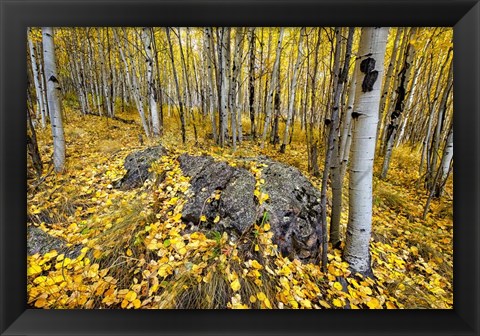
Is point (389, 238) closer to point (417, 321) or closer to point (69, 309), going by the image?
point (417, 321)

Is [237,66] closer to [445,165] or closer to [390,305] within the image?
[445,165]

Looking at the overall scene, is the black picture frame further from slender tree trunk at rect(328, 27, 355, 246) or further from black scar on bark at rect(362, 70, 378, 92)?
slender tree trunk at rect(328, 27, 355, 246)

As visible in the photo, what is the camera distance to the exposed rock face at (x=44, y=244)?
146 cm

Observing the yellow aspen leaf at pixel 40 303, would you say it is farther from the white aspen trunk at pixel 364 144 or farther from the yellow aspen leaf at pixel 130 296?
the white aspen trunk at pixel 364 144

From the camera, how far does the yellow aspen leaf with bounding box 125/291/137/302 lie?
130cm

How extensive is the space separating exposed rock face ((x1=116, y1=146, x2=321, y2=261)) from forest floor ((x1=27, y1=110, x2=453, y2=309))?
10 cm

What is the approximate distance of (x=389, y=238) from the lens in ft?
6.52

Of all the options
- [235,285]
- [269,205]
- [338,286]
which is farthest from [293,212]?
[235,285]

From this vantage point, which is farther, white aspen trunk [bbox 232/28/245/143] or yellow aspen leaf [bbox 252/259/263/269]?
white aspen trunk [bbox 232/28/245/143]

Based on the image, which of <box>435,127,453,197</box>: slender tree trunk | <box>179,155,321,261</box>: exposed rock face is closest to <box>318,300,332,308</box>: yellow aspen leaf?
<box>179,155,321,261</box>: exposed rock face

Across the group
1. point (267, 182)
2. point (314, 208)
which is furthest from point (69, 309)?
point (314, 208)
